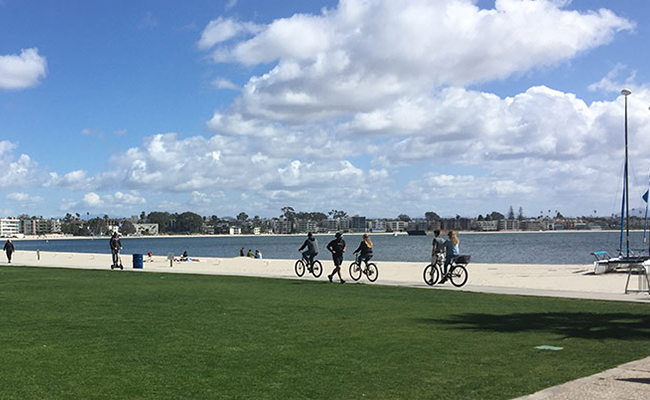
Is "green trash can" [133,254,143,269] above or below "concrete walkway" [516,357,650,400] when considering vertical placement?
below

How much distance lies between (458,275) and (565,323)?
8901 millimetres

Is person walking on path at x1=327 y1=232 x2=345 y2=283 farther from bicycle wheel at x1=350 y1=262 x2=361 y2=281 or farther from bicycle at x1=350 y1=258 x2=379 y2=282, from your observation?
bicycle wheel at x1=350 y1=262 x2=361 y2=281

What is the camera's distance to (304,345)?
946 centimetres

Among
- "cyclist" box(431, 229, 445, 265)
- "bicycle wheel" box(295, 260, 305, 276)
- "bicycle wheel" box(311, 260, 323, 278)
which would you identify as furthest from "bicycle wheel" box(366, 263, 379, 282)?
"bicycle wheel" box(295, 260, 305, 276)

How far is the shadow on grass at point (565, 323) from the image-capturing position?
1069 cm

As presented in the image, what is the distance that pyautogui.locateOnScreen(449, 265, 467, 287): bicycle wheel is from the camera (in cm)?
2084

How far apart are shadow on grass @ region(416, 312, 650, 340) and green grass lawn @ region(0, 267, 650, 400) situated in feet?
0.10

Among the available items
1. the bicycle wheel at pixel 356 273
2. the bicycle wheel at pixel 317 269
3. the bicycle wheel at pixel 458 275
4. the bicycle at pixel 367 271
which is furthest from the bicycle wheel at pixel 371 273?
the bicycle wheel at pixel 317 269

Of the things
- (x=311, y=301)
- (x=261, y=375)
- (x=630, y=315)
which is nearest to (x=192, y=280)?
(x=311, y=301)

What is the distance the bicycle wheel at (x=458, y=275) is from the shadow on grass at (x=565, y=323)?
734 centimetres

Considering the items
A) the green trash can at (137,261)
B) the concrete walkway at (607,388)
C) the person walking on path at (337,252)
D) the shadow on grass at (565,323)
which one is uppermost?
the person walking on path at (337,252)

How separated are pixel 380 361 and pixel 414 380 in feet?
3.87

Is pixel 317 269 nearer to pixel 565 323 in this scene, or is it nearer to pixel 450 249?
pixel 450 249

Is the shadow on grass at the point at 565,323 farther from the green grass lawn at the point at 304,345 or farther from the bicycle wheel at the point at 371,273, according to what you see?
the bicycle wheel at the point at 371,273
